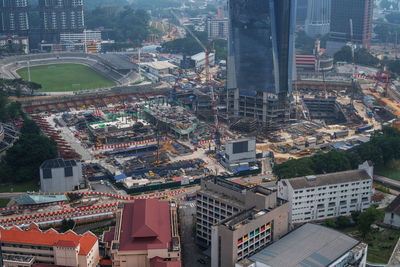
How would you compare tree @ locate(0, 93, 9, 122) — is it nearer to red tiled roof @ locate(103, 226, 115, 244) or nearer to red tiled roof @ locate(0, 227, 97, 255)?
red tiled roof @ locate(0, 227, 97, 255)

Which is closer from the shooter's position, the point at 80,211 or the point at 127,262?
the point at 127,262

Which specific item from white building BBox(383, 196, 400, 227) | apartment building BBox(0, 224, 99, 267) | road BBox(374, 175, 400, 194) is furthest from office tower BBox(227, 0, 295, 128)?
apartment building BBox(0, 224, 99, 267)

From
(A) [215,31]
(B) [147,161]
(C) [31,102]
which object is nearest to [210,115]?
(B) [147,161]

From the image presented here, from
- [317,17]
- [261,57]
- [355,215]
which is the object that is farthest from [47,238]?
[317,17]

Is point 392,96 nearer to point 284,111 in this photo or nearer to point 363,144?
point 284,111

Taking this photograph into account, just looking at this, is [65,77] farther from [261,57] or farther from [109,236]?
[109,236]
